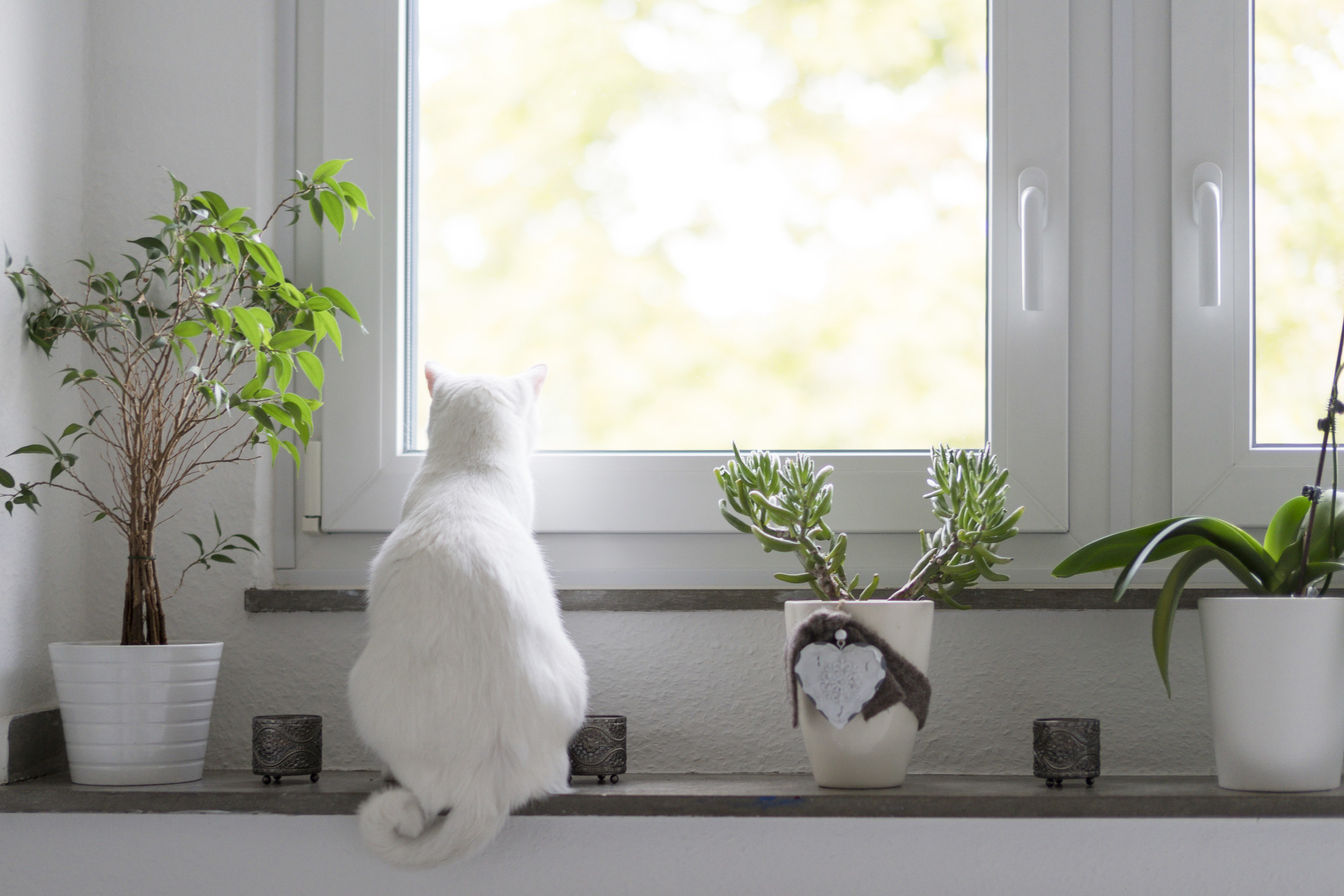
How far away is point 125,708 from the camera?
38.1 inches

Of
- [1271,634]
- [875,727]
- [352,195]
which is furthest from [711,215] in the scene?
[1271,634]

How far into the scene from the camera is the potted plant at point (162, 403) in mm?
963

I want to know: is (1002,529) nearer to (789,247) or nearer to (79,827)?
(789,247)

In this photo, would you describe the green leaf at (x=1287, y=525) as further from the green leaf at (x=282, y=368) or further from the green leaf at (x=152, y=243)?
the green leaf at (x=152, y=243)

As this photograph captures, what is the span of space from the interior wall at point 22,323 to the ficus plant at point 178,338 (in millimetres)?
23

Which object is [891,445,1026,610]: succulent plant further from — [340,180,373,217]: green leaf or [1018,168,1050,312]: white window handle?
[340,180,373,217]: green leaf

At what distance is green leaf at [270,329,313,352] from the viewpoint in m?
1.00

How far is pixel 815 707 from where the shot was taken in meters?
0.93

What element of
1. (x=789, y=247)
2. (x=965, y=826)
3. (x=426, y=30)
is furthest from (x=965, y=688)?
(x=426, y=30)

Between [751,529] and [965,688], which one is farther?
[965,688]

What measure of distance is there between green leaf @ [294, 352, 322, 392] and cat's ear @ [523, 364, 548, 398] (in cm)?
21

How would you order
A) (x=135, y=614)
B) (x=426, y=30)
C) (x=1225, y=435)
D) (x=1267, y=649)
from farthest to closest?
(x=426, y=30) < (x=1225, y=435) < (x=135, y=614) < (x=1267, y=649)

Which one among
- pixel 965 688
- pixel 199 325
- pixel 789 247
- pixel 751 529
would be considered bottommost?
pixel 965 688

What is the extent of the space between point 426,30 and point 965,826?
42.7 inches
